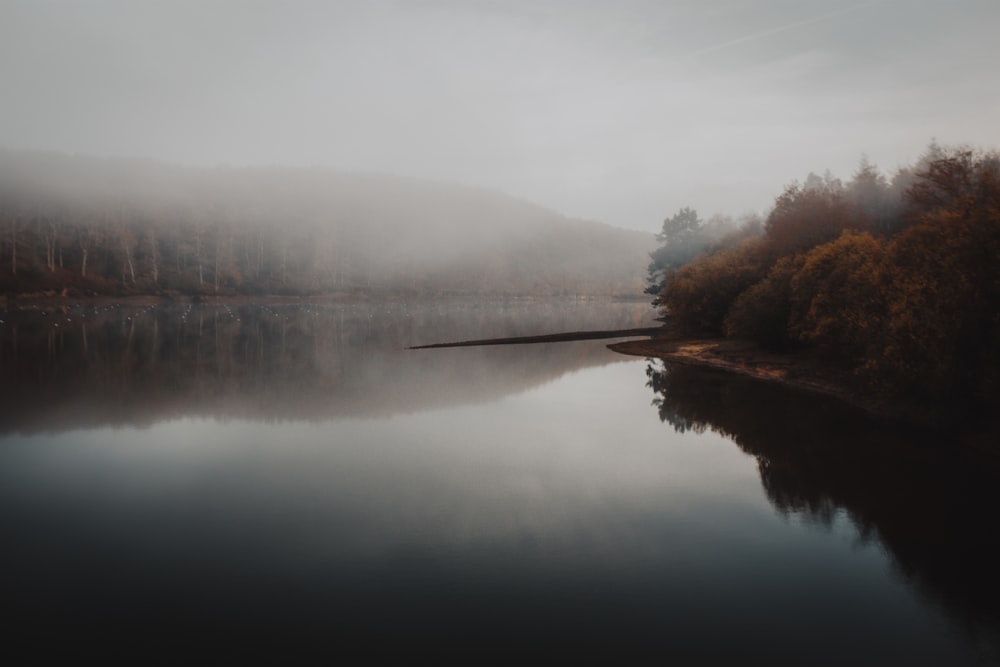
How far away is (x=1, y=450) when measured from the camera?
21.0 meters

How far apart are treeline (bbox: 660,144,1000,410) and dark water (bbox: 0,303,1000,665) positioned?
124 inches

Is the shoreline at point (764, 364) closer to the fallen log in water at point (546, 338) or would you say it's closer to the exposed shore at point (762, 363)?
the exposed shore at point (762, 363)

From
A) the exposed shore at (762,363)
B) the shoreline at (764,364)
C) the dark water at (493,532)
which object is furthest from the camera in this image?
the exposed shore at (762,363)

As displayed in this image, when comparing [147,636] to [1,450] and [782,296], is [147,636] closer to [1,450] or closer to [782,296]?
[1,450]

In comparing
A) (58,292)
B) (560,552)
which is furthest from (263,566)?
(58,292)

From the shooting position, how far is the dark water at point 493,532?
1009 centimetres

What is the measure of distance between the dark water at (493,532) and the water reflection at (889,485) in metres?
0.09

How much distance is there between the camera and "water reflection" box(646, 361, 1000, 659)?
12.4m

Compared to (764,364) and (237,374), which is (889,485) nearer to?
(764,364)

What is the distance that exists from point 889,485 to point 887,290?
14.0 meters

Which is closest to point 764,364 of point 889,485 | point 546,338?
point 889,485

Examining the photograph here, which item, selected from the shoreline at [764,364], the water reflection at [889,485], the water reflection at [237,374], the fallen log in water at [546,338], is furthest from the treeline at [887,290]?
the fallen log in water at [546,338]

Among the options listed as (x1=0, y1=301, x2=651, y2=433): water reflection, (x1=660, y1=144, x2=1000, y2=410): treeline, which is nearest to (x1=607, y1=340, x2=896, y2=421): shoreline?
(x1=660, y1=144, x2=1000, y2=410): treeline

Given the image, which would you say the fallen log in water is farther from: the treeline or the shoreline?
the treeline
